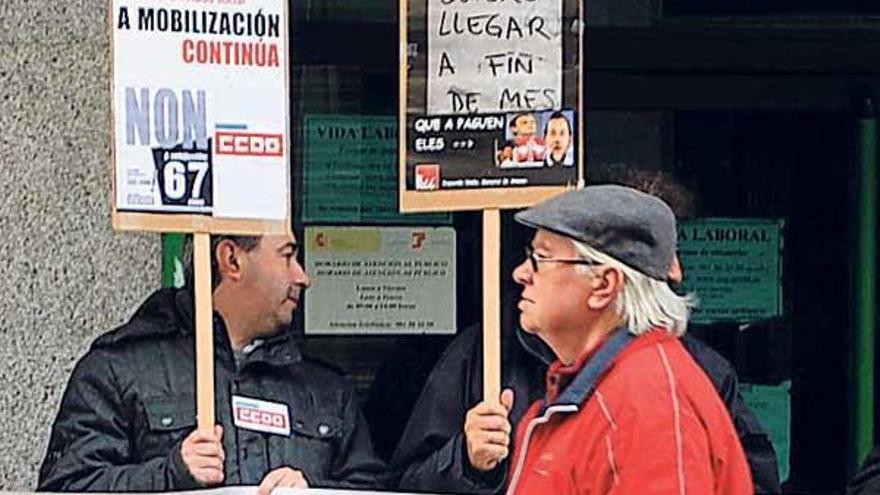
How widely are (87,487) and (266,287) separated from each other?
1.96ft

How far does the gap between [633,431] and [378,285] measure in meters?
2.09

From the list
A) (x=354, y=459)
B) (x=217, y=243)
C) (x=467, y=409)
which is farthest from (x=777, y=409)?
(x=217, y=243)

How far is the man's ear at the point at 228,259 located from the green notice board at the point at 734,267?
1.85 meters

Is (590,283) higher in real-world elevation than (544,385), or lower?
higher

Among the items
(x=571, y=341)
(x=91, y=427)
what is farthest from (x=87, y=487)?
(x=571, y=341)

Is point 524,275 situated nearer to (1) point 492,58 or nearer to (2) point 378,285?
(1) point 492,58

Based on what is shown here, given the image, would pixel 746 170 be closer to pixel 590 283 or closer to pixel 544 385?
pixel 544 385

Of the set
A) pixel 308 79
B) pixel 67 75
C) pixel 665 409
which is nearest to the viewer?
Answer: pixel 665 409

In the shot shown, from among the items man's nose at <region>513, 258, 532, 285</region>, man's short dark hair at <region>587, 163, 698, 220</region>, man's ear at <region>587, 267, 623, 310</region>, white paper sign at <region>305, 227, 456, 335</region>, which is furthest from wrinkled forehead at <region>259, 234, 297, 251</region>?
white paper sign at <region>305, 227, 456, 335</region>

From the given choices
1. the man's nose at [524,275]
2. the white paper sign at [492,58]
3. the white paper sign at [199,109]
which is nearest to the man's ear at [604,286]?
the man's nose at [524,275]

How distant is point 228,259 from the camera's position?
4410 mm

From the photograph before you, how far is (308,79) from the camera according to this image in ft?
18.3

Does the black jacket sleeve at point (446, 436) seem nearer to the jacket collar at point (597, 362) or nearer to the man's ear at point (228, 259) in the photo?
the man's ear at point (228, 259)

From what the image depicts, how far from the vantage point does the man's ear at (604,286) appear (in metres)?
3.66
